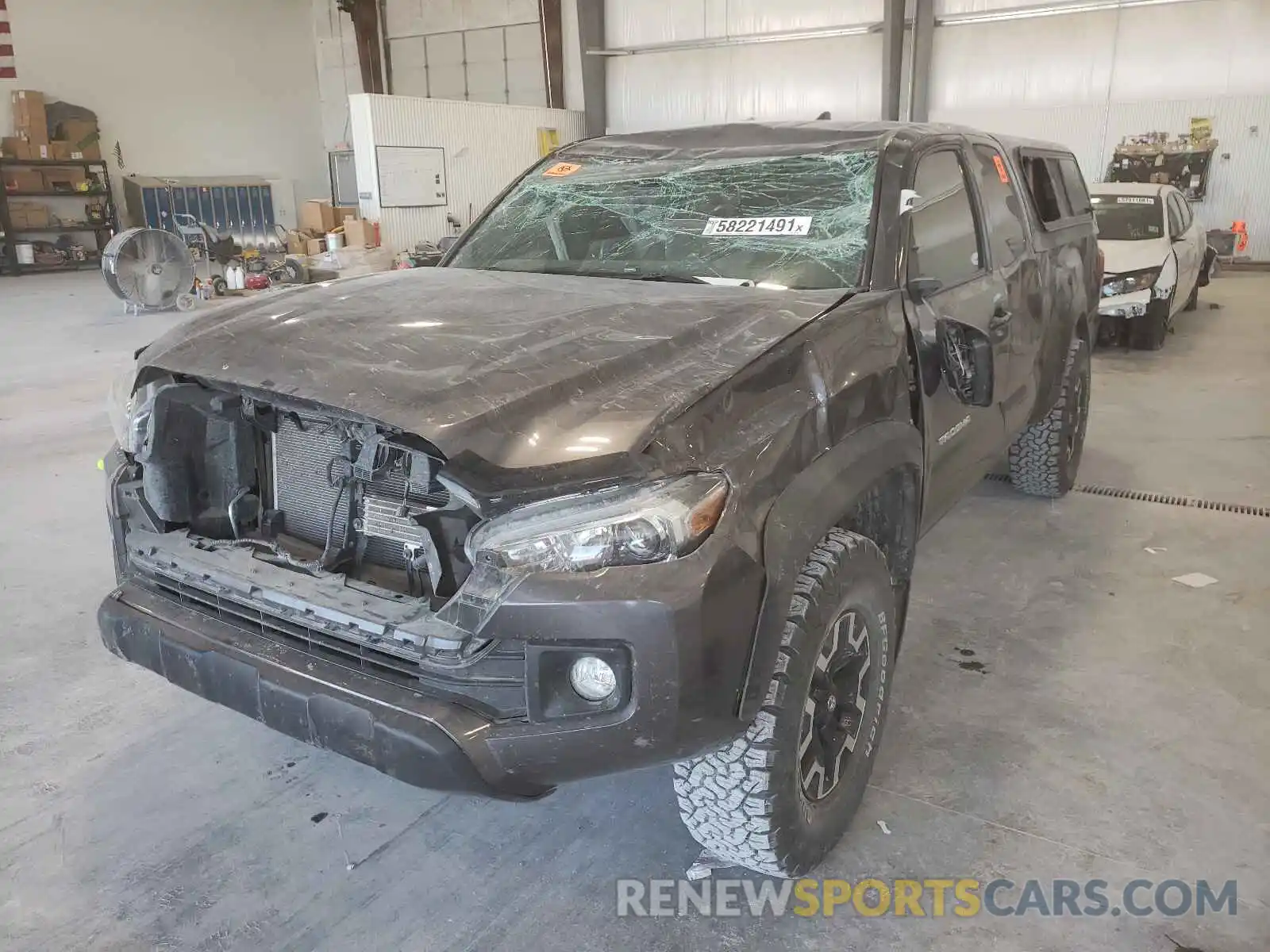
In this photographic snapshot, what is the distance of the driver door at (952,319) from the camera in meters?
2.52

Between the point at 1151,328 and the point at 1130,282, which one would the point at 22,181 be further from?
the point at 1151,328

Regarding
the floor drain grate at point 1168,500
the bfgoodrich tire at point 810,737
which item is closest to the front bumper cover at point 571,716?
the bfgoodrich tire at point 810,737

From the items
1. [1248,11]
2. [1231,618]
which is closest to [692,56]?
[1248,11]

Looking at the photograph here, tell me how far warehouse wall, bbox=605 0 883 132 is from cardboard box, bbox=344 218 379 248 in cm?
624

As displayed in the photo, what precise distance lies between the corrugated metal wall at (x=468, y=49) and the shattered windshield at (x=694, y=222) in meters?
17.9

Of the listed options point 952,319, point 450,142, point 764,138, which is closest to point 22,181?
point 450,142

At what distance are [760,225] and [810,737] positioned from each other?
56.9 inches

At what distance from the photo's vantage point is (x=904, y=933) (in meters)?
1.96

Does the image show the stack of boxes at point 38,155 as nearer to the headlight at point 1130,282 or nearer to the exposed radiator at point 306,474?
the headlight at point 1130,282

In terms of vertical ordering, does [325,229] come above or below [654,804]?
above

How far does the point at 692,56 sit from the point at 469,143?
470 centimetres

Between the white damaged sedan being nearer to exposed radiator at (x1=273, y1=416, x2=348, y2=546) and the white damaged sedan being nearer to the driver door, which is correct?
the driver door

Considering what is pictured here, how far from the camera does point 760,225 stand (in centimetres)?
272

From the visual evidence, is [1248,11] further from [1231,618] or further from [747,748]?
[747,748]
